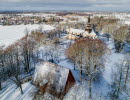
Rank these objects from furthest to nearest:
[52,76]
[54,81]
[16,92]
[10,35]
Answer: [10,35], [16,92], [52,76], [54,81]

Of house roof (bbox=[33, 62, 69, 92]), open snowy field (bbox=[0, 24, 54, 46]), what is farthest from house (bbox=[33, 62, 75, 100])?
open snowy field (bbox=[0, 24, 54, 46])

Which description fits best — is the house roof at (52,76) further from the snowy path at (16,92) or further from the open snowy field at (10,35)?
the open snowy field at (10,35)

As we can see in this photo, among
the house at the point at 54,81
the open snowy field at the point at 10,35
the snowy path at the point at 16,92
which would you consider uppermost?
the open snowy field at the point at 10,35

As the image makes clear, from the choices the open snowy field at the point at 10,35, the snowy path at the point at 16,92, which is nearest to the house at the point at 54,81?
the snowy path at the point at 16,92

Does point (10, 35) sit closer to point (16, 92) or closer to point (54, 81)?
point (16, 92)

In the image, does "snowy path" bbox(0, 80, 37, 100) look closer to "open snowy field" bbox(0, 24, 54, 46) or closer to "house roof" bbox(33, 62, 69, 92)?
"house roof" bbox(33, 62, 69, 92)

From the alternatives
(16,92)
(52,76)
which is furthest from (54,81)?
(16,92)

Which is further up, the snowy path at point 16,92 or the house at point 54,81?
the house at point 54,81
